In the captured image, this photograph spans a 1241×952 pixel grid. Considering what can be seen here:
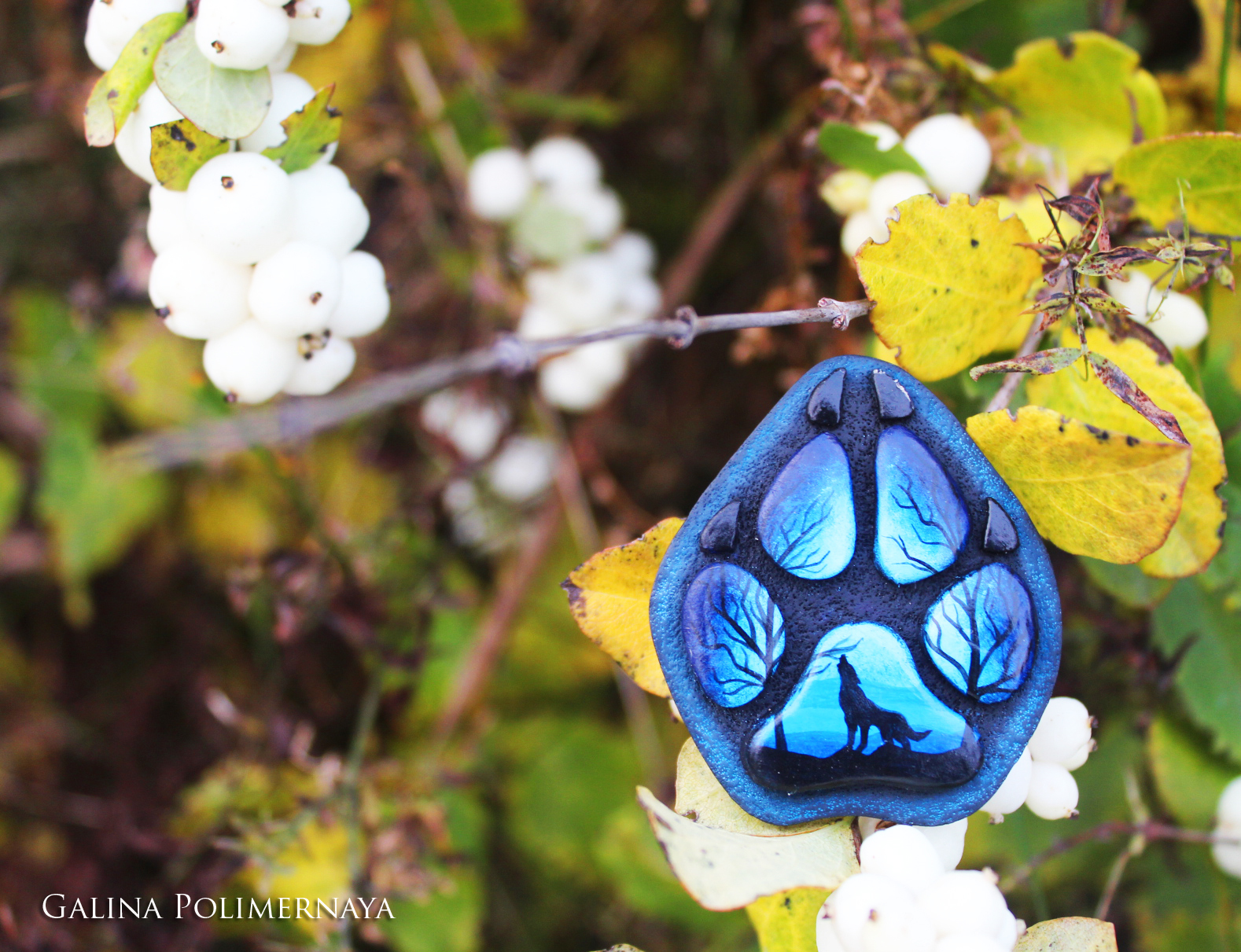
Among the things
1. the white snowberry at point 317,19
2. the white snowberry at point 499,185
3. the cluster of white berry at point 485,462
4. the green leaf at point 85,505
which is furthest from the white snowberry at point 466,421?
the white snowberry at point 317,19

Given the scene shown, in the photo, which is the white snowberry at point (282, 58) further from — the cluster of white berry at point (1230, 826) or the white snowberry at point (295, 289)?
the cluster of white berry at point (1230, 826)

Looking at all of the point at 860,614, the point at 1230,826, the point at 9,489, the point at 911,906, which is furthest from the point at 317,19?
the point at 9,489

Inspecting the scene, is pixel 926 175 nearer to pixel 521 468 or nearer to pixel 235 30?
pixel 235 30

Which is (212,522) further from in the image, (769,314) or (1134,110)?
(1134,110)

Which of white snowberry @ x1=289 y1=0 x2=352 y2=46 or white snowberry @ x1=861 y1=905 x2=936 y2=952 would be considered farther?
white snowberry @ x1=289 y1=0 x2=352 y2=46

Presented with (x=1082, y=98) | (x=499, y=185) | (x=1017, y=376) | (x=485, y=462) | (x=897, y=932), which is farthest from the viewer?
(x=485, y=462)

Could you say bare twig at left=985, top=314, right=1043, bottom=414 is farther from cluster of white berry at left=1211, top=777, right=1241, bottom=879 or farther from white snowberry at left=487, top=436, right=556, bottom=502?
white snowberry at left=487, top=436, right=556, bottom=502

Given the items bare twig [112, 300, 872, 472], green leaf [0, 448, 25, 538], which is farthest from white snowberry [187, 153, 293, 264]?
green leaf [0, 448, 25, 538]
